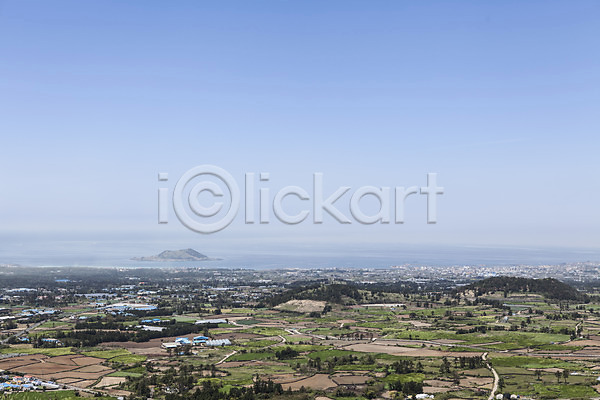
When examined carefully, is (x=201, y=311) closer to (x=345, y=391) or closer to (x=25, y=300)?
(x=25, y=300)

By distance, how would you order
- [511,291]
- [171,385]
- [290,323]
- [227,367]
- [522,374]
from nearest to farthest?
[171,385], [522,374], [227,367], [290,323], [511,291]

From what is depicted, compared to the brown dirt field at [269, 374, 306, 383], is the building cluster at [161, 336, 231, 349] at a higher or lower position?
lower

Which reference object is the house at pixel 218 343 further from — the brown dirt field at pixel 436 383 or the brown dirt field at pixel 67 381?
the brown dirt field at pixel 436 383

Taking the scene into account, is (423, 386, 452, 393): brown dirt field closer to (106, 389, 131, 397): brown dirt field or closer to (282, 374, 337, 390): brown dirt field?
(282, 374, 337, 390): brown dirt field

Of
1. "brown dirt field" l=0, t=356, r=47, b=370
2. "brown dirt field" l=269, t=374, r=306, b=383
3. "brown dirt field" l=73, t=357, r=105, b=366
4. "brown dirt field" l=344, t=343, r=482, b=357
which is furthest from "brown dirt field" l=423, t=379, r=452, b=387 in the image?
"brown dirt field" l=0, t=356, r=47, b=370

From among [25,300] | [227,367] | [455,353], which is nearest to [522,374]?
[455,353]
